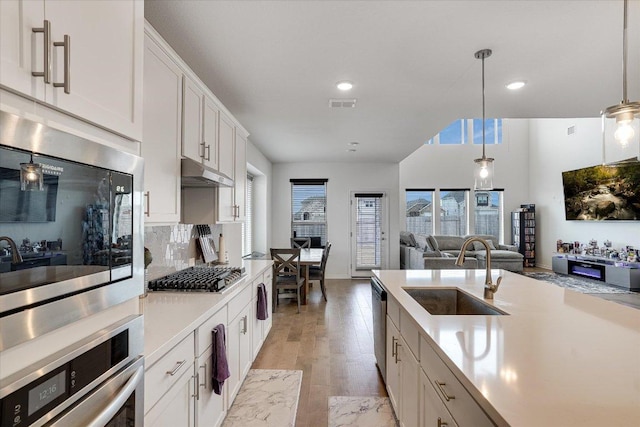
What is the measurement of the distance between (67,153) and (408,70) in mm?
2623

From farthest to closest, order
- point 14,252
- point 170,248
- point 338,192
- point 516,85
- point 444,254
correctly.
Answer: point 338,192, point 444,254, point 516,85, point 170,248, point 14,252

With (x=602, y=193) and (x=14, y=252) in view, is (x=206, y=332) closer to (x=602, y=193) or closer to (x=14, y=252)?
(x=14, y=252)

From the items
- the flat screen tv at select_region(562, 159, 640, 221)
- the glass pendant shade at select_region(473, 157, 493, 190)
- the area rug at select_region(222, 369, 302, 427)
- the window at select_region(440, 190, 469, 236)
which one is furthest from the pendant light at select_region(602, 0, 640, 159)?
the window at select_region(440, 190, 469, 236)

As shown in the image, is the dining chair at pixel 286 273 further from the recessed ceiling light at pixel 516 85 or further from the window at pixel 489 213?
the window at pixel 489 213

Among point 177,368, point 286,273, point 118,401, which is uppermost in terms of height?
point 118,401

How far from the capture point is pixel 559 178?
847 centimetres

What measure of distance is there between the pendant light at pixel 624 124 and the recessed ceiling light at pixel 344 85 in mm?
1937

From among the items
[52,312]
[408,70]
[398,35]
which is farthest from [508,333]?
[408,70]

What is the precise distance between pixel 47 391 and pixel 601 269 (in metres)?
8.99

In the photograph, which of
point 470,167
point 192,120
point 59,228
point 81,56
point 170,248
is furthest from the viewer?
point 470,167

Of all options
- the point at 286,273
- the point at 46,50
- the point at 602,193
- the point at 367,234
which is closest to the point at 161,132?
the point at 46,50

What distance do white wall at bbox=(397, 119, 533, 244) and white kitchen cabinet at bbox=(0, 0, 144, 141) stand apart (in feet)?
29.0

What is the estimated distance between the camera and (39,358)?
2.42 feet

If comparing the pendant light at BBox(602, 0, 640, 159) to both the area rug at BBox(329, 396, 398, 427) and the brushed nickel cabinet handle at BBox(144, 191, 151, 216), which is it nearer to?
the area rug at BBox(329, 396, 398, 427)
